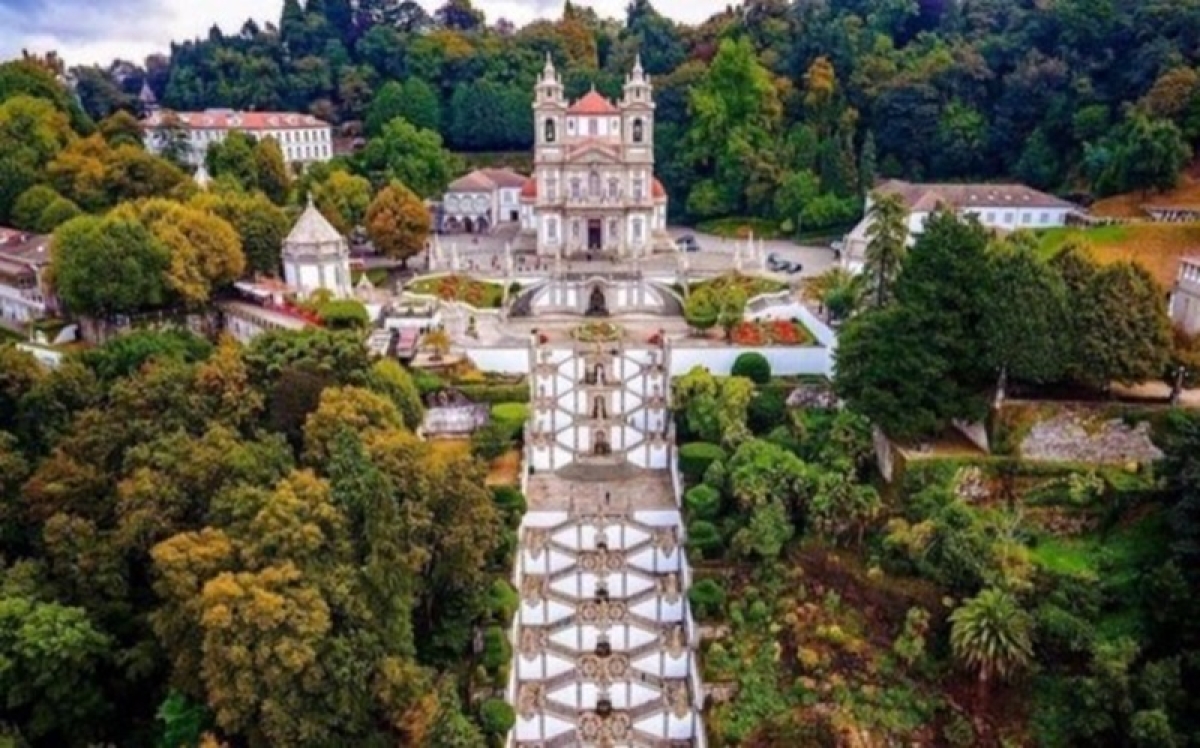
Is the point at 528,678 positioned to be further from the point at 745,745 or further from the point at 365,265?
the point at 365,265

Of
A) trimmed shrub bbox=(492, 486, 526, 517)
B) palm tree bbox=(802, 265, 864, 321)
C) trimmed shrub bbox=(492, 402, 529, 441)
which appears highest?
palm tree bbox=(802, 265, 864, 321)

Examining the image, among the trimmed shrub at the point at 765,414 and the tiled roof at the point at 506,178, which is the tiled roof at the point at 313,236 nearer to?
the trimmed shrub at the point at 765,414

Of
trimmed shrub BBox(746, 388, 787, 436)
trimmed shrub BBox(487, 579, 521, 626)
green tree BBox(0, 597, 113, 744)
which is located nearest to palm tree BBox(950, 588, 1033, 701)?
trimmed shrub BBox(487, 579, 521, 626)

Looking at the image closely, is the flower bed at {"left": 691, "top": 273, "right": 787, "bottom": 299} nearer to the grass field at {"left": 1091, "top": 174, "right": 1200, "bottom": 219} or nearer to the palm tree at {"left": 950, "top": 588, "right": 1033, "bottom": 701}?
the grass field at {"left": 1091, "top": 174, "right": 1200, "bottom": 219}

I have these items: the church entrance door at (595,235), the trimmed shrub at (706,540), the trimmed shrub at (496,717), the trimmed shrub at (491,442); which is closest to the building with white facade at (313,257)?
the trimmed shrub at (491,442)

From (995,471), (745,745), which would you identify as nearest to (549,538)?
(745,745)

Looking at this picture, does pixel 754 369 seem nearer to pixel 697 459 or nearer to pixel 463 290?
pixel 697 459
